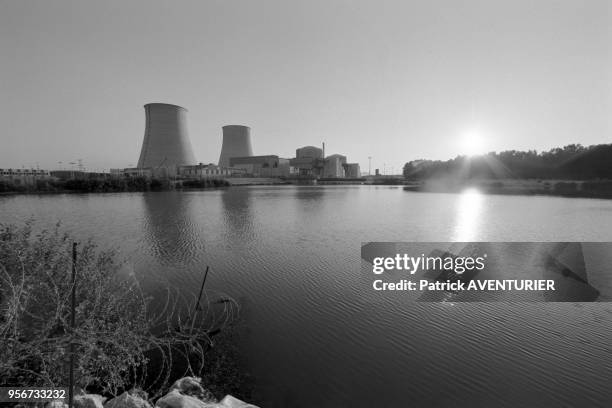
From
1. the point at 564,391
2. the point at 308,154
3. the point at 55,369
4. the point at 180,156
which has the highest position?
the point at 308,154

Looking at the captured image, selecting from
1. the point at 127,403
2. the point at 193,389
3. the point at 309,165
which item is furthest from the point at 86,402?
the point at 309,165

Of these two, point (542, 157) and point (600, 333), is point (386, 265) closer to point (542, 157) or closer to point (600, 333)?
point (600, 333)

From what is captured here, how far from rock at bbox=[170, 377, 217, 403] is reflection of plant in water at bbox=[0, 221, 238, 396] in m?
0.22

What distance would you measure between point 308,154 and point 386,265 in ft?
385

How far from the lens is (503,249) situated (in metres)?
11.8

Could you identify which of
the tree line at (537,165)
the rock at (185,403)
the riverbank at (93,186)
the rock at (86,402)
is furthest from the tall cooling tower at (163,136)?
the tree line at (537,165)

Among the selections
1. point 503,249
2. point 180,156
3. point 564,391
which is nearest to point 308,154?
point 180,156

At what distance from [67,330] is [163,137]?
5624 centimetres

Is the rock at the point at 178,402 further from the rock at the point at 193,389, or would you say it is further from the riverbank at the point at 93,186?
the riverbank at the point at 93,186

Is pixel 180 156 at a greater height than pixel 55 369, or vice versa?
pixel 180 156

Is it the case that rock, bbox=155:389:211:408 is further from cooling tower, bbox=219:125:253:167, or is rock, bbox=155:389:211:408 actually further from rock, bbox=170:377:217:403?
cooling tower, bbox=219:125:253:167

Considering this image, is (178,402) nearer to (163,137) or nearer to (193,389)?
(193,389)

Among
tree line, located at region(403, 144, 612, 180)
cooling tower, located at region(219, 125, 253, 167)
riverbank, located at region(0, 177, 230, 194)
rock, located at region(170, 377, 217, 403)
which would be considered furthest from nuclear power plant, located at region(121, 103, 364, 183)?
rock, located at region(170, 377, 217, 403)

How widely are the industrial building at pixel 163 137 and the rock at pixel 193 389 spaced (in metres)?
55.1
